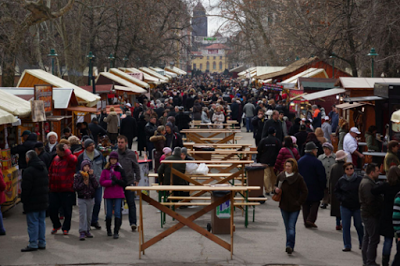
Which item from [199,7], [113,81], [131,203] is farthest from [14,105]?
[199,7]

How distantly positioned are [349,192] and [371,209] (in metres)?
0.83

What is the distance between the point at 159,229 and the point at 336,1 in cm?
1815

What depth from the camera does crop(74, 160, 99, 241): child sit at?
8.92 meters

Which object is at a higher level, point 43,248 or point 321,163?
point 321,163

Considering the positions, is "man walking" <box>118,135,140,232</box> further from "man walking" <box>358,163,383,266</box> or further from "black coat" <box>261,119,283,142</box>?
"black coat" <box>261,119,283,142</box>

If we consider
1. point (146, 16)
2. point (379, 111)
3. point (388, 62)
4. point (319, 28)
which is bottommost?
point (379, 111)

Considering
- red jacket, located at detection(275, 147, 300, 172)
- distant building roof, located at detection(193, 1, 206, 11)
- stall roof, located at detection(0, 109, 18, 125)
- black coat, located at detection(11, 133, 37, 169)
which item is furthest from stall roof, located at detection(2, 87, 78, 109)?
distant building roof, located at detection(193, 1, 206, 11)

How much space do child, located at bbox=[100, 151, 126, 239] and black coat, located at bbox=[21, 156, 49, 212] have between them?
93 cm

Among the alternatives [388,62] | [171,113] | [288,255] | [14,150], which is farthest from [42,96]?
[388,62]

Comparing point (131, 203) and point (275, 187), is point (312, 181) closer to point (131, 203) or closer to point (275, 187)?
point (275, 187)

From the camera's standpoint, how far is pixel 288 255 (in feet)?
26.7

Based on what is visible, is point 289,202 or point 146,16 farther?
point 146,16

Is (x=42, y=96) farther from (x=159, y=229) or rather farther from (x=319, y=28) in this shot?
(x=319, y=28)

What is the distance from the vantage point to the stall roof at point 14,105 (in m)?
12.1
